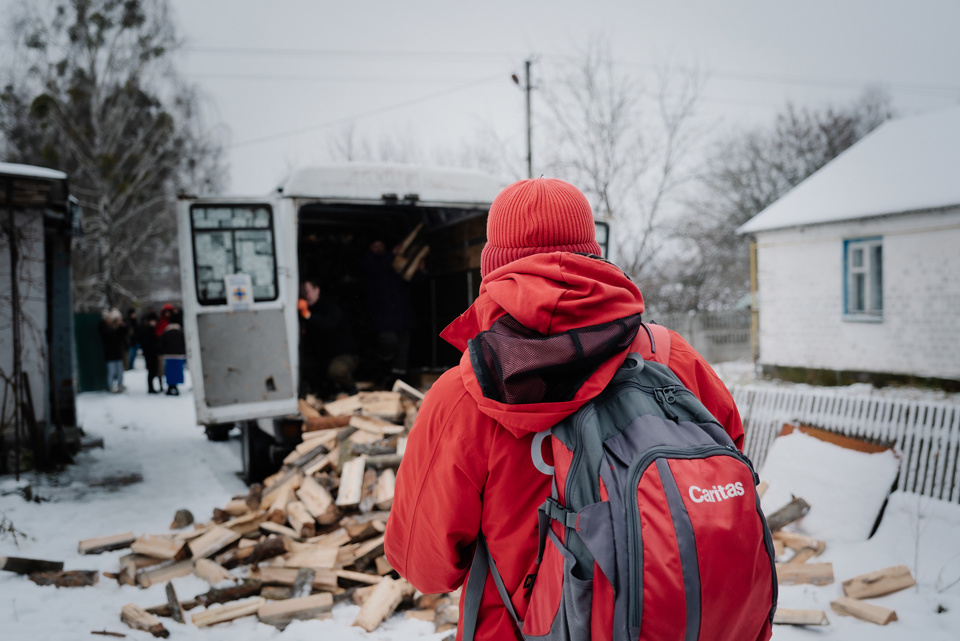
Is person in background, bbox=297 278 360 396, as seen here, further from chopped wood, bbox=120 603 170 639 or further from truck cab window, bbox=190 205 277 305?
chopped wood, bbox=120 603 170 639

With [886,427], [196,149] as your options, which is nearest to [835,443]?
[886,427]

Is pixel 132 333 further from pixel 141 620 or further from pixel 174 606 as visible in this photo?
pixel 141 620

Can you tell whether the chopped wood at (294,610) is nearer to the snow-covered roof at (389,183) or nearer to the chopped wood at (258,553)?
the chopped wood at (258,553)

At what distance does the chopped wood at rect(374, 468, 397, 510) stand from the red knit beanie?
412cm

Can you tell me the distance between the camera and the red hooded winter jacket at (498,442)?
1.32m

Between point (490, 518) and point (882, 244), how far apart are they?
14.1 m

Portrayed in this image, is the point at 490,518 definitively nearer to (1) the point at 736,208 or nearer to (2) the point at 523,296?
(2) the point at 523,296

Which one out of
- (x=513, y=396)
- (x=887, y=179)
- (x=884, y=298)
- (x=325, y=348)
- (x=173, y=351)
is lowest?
(x=173, y=351)

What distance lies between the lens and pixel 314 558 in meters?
4.61

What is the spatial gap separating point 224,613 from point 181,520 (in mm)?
1953

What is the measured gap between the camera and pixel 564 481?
1.28m

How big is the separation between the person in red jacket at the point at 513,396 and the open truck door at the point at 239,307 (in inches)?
185

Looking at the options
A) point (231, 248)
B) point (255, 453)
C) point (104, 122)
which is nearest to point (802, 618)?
point (231, 248)

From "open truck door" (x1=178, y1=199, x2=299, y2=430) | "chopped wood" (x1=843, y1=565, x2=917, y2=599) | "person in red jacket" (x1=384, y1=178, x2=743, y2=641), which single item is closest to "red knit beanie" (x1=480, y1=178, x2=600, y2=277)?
"person in red jacket" (x1=384, y1=178, x2=743, y2=641)
